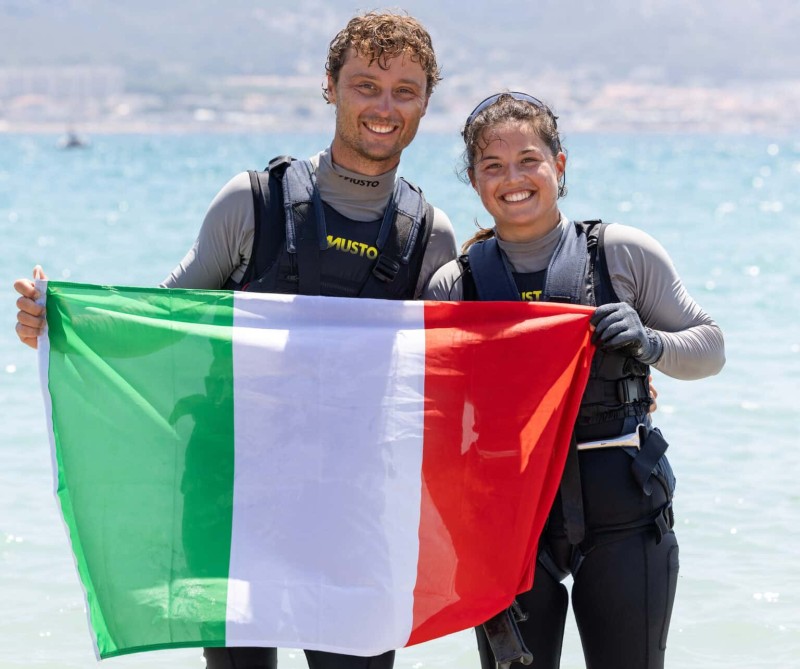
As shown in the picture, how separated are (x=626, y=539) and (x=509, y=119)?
1.29 meters

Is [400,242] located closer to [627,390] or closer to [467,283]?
[467,283]

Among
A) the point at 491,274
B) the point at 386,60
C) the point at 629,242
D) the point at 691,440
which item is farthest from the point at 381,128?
the point at 691,440

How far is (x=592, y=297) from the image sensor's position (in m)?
3.64

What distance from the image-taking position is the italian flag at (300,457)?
3.56 m

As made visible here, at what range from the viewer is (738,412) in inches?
392

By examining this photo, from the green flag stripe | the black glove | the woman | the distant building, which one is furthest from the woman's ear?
the distant building

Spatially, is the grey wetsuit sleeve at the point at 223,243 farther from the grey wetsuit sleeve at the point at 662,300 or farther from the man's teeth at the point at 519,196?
the grey wetsuit sleeve at the point at 662,300

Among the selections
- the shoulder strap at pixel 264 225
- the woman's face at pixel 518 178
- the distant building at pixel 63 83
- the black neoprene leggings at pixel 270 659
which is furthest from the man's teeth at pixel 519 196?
the distant building at pixel 63 83

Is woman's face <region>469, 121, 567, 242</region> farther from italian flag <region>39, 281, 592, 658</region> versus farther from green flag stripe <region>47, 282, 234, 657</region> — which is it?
green flag stripe <region>47, 282, 234, 657</region>

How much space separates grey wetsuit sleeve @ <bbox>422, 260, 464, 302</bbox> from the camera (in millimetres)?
3762

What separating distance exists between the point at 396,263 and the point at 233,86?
15351cm

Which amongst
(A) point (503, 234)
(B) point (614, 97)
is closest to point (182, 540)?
(A) point (503, 234)

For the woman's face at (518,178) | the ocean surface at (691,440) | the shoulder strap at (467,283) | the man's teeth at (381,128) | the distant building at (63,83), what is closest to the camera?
the woman's face at (518,178)

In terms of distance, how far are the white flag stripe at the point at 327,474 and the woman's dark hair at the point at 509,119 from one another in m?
0.55
